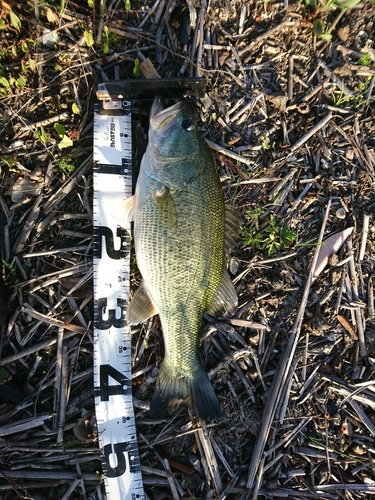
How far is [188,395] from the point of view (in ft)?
11.1

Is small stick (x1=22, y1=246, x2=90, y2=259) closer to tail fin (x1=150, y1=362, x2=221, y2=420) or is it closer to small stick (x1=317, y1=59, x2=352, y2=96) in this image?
tail fin (x1=150, y1=362, x2=221, y2=420)

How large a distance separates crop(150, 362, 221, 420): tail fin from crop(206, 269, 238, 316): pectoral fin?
1.80 ft

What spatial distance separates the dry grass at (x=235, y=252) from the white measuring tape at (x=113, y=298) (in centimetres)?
15

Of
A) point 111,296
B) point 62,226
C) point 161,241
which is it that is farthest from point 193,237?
point 62,226

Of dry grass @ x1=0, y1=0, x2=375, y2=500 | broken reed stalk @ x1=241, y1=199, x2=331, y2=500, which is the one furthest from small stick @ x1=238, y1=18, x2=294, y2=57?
broken reed stalk @ x1=241, y1=199, x2=331, y2=500

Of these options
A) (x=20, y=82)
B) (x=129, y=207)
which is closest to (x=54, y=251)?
(x=129, y=207)

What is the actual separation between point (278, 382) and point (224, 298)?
1.10m

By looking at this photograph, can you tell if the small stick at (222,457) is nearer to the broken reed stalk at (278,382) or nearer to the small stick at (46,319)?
the broken reed stalk at (278,382)

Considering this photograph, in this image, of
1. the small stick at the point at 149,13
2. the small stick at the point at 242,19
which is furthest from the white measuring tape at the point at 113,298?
the small stick at the point at 242,19

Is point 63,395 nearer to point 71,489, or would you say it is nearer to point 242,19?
point 71,489

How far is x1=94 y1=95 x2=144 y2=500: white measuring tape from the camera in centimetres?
343

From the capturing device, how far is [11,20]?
11.1 ft

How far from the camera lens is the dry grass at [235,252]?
350cm

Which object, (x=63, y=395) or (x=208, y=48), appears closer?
(x=63, y=395)
